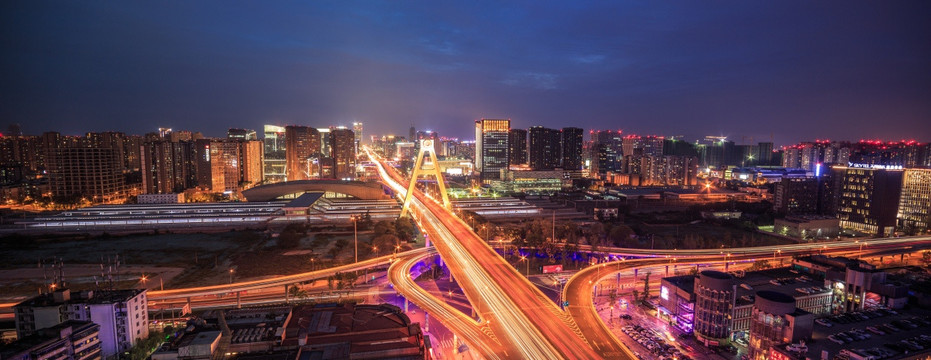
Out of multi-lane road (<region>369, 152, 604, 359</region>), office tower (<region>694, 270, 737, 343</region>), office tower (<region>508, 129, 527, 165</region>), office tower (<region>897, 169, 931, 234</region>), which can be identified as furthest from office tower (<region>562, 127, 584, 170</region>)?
office tower (<region>694, 270, 737, 343</region>)

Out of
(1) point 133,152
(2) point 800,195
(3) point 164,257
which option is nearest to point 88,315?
(3) point 164,257

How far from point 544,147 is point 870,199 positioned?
53.6m

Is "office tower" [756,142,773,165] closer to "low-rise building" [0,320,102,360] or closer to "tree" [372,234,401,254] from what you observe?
"tree" [372,234,401,254]

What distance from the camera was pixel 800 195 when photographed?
46.6 meters

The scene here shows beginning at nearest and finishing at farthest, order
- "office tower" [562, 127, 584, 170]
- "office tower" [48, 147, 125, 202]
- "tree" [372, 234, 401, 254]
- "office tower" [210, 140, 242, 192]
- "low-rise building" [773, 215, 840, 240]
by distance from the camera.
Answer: "tree" [372, 234, 401, 254] < "low-rise building" [773, 215, 840, 240] < "office tower" [48, 147, 125, 202] < "office tower" [210, 140, 242, 192] < "office tower" [562, 127, 584, 170]

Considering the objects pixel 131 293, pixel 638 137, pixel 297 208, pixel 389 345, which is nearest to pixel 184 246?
pixel 297 208

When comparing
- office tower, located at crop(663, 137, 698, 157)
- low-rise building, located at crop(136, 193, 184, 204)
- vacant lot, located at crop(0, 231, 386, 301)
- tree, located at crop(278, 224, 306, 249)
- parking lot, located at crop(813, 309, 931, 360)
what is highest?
office tower, located at crop(663, 137, 698, 157)

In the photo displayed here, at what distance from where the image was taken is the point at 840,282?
20875 mm

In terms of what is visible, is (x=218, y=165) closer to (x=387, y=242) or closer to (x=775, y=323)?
(x=387, y=242)

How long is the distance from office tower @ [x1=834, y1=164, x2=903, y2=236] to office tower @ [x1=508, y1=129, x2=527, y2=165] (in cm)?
5721

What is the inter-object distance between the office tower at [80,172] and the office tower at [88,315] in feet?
146

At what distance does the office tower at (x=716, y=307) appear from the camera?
718 inches

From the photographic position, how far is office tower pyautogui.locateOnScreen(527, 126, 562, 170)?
8788cm

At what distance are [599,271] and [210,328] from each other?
19258 mm
